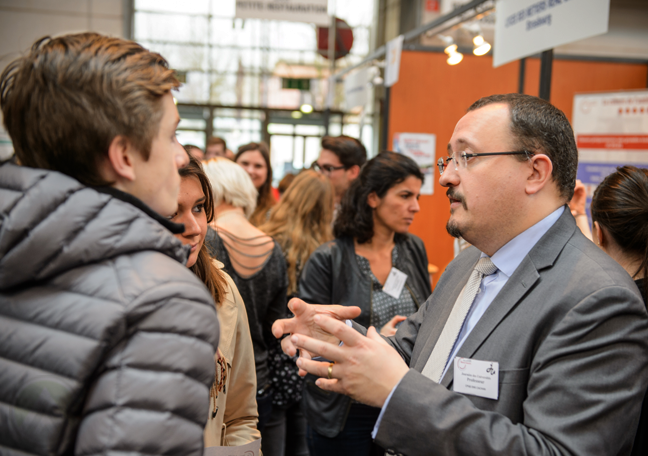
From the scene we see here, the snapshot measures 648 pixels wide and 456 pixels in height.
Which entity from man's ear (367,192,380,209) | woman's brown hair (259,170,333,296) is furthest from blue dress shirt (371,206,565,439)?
woman's brown hair (259,170,333,296)

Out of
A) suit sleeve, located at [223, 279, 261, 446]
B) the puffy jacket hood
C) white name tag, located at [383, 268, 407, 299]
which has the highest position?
the puffy jacket hood

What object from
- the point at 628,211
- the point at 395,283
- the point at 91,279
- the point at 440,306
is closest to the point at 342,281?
the point at 395,283

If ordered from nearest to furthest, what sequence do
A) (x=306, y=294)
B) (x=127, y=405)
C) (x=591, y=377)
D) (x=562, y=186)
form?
(x=127, y=405) < (x=591, y=377) < (x=562, y=186) < (x=306, y=294)

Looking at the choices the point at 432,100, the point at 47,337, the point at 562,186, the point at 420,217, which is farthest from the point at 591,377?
the point at 432,100

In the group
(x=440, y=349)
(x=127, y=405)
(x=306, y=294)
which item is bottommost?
(x=306, y=294)

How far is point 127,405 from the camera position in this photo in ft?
2.34

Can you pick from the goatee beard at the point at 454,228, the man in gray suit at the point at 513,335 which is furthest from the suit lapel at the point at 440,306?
the goatee beard at the point at 454,228

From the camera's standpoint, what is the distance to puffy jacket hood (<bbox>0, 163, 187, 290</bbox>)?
748 mm

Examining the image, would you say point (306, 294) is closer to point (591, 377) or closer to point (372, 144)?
point (591, 377)

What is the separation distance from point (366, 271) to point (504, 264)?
1.33m

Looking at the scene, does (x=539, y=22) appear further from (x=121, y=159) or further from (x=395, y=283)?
(x=121, y=159)

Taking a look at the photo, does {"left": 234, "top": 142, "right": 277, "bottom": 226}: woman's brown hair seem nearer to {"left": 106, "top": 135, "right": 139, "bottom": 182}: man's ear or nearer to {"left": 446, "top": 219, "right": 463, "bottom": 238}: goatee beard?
{"left": 446, "top": 219, "right": 463, "bottom": 238}: goatee beard

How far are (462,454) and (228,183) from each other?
209 cm

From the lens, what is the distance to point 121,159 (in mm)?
846
